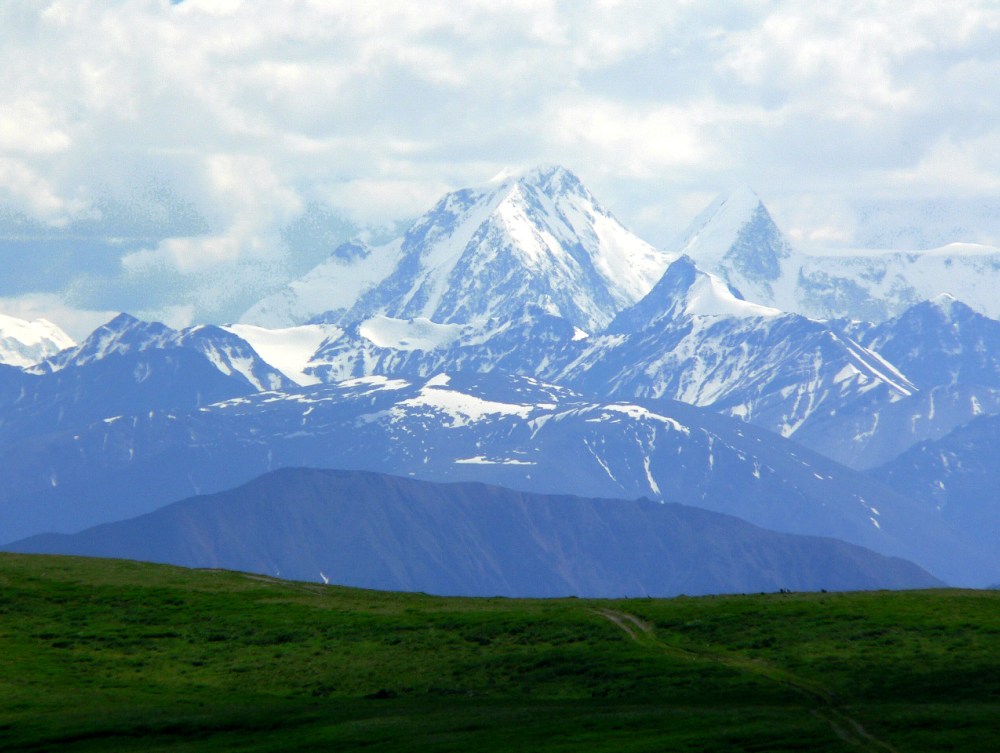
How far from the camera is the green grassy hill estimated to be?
245 feet

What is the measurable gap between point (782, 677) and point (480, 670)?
1597 cm

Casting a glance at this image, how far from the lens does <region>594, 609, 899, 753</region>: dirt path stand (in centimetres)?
7131

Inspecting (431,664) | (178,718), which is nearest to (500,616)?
(431,664)

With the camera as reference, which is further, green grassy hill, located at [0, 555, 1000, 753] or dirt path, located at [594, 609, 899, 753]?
green grassy hill, located at [0, 555, 1000, 753]

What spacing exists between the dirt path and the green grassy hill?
0.66 ft

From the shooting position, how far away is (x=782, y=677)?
8512 centimetres

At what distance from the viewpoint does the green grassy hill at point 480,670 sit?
74812 mm

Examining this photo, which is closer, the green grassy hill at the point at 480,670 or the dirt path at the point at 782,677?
the dirt path at the point at 782,677

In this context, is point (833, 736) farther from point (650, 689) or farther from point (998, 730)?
point (650, 689)

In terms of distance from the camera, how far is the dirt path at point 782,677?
2808 inches

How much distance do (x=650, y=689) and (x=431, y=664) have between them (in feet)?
46.4

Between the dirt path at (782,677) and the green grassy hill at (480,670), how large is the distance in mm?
201

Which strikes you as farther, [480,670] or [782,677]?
[480,670]

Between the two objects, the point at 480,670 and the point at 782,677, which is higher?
the point at 480,670
